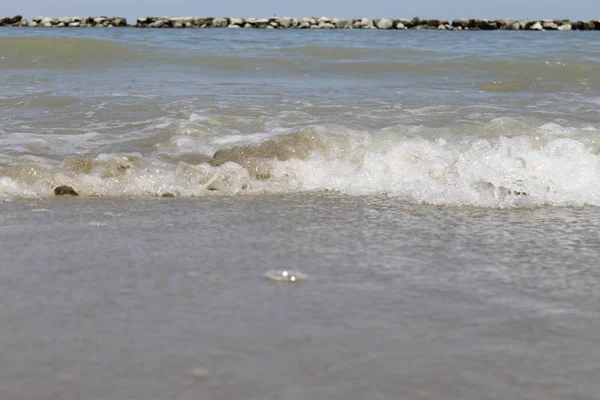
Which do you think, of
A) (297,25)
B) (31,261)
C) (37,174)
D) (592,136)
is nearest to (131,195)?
(37,174)

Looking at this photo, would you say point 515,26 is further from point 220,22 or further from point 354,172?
point 354,172

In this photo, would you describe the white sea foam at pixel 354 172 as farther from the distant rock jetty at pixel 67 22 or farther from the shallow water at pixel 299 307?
the distant rock jetty at pixel 67 22

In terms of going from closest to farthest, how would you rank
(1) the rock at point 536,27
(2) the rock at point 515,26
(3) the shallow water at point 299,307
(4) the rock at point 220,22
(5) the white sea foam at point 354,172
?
1. (3) the shallow water at point 299,307
2. (5) the white sea foam at point 354,172
3. (4) the rock at point 220,22
4. (2) the rock at point 515,26
5. (1) the rock at point 536,27

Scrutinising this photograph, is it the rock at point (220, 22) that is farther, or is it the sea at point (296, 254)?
the rock at point (220, 22)

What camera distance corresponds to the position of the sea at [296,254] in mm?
1447

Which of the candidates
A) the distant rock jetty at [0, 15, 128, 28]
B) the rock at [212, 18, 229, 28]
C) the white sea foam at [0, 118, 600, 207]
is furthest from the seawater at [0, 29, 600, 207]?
the distant rock jetty at [0, 15, 128, 28]

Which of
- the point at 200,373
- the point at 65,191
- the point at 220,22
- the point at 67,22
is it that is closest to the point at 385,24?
the point at 220,22

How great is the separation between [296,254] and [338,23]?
32.7 meters

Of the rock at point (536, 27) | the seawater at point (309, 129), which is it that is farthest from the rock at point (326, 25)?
the seawater at point (309, 129)

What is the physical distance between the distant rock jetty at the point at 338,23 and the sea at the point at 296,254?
92.9 ft

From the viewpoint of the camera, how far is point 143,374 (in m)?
1.42

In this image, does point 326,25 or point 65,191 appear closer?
point 65,191

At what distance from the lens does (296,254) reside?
2256 mm

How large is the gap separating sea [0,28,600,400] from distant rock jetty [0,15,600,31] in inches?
1115
